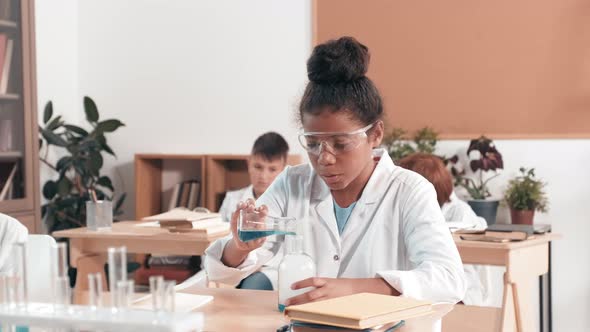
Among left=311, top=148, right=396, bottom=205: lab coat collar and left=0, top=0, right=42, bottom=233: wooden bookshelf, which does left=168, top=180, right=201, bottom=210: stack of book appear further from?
left=311, top=148, right=396, bottom=205: lab coat collar

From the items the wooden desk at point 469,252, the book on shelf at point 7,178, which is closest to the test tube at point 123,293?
the wooden desk at point 469,252

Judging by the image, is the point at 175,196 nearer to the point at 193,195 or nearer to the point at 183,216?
the point at 193,195

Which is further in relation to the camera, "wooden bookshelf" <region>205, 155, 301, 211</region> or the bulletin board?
"wooden bookshelf" <region>205, 155, 301, 211</region>

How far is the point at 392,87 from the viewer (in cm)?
506

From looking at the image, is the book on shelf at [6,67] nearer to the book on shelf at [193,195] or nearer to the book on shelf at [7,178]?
the book on shelf at [7,178]

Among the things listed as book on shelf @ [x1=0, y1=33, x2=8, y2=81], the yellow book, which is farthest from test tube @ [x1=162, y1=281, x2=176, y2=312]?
book on shelf @ [x1=0, y1=33, x2=8, y2=81]

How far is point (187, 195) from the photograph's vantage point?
563cm

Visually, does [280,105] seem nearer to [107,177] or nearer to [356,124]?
[107,177]

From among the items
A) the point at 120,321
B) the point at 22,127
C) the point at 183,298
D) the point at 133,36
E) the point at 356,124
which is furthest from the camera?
the point at 133,36

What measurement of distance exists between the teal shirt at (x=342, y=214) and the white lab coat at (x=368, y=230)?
1.2 inches

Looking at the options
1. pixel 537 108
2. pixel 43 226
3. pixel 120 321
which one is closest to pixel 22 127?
pixel 43 226

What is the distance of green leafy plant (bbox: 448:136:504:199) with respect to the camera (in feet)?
15.0

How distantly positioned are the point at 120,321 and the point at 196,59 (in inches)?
193

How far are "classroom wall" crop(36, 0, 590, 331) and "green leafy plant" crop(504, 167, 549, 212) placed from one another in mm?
441
